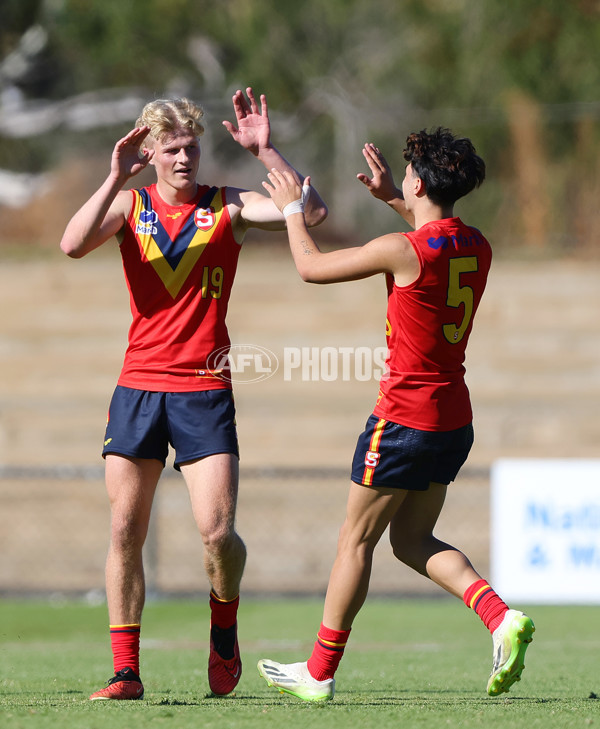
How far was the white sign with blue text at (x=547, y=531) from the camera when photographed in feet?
35.4

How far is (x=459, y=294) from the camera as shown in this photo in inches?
186

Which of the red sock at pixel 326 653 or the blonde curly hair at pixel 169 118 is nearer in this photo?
the red sock at pixel 326 653

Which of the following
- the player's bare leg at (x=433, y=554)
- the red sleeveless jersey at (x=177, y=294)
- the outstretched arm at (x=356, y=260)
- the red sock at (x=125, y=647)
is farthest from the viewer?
the red sleeveless jersey at (x=177, y=294)

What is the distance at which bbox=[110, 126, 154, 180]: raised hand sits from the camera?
193 inches

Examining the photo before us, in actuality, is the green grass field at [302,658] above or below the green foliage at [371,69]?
below

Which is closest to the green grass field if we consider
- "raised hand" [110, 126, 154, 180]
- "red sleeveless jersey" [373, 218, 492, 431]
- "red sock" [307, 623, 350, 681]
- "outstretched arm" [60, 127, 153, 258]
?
"red sock" [307, 623, 350, 681]

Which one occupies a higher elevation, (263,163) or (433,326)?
(263,163)

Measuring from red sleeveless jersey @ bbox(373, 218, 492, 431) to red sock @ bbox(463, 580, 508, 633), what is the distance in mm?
641

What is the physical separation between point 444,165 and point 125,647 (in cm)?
234

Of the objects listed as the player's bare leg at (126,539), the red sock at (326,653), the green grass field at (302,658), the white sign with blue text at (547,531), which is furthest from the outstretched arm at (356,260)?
the white sign with blue text at (547,531)

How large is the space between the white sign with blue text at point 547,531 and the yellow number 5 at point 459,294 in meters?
6.35

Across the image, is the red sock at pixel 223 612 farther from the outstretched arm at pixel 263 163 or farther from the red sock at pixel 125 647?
the outstretched arm at pixel 263 163

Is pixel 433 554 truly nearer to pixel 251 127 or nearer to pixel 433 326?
pixel 433 326

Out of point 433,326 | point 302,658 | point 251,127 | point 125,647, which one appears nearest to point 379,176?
point 251,127
